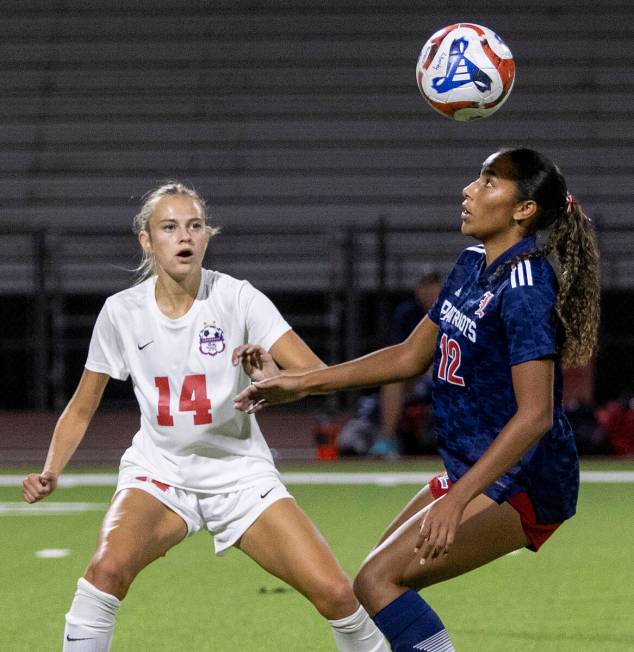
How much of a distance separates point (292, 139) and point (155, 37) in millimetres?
2668

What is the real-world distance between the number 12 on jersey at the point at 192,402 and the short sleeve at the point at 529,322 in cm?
124

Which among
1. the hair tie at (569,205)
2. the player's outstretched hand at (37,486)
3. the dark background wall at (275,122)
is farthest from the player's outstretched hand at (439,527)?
the dark background wall at (275,122)

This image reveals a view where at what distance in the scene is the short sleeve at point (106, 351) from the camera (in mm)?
4691

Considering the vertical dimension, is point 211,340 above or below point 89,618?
above

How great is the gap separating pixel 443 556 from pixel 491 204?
104 centimetres

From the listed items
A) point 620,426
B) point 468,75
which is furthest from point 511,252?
point 620,426

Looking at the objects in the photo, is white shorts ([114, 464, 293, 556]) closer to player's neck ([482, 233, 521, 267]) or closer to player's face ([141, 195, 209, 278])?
player's face ([141, 195, 209, 278])

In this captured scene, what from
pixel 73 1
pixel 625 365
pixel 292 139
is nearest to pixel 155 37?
pixel 73 1

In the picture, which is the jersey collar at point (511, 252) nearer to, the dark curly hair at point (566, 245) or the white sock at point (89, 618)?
the dark curly hair at point (566, 245)

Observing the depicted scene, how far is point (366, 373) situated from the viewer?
4.19m

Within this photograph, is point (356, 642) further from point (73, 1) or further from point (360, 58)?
point (73, 1)

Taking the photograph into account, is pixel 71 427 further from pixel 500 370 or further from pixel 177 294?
pixel 500 370

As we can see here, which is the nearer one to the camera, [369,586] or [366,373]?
[369,586]

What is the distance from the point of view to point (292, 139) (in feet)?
61.8
